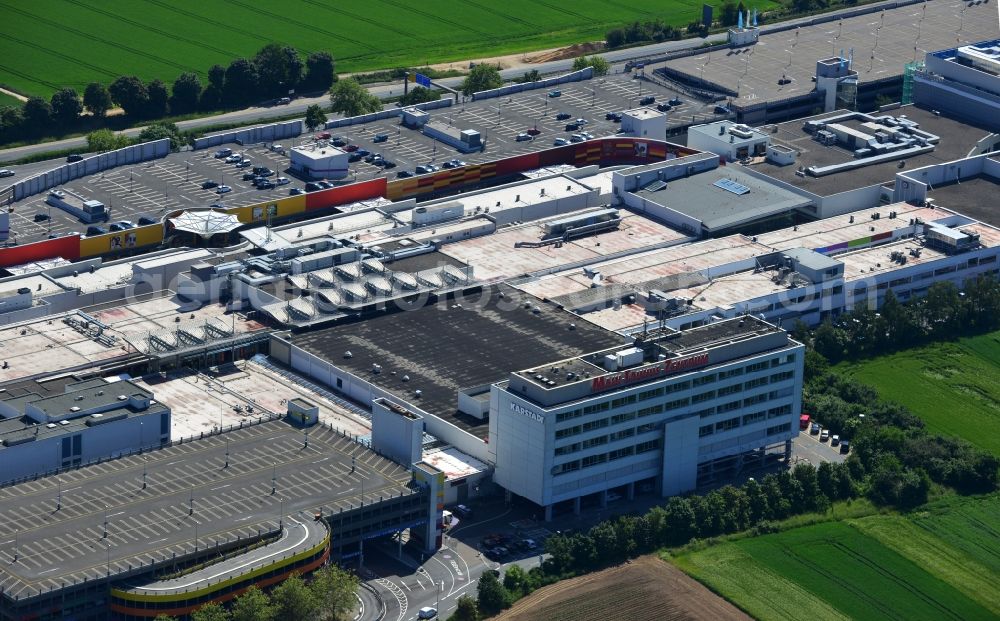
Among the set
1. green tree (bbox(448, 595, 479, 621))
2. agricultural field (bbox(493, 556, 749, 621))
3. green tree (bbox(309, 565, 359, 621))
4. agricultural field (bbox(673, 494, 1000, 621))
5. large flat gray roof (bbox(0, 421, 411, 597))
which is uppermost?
large flat gray roof (bbox(0, 421, 411, 597))

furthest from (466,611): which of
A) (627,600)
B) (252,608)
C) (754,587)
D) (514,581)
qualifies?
(754,587)

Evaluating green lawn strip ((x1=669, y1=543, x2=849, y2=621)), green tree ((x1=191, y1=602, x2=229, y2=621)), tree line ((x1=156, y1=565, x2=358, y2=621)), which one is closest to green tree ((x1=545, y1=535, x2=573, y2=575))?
green lawn strip ((x1=669, y1=543, x2=849, y2=621))

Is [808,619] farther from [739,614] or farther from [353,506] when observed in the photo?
[353,506]

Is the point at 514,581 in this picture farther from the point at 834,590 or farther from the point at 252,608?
the point at 834,590

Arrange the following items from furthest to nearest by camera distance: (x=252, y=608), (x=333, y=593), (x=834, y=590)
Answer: (x=834, y=590) < (x=333, y=593) < (x=252, y=608)

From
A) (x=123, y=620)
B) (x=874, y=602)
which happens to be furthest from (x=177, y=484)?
(x=874, y=602)

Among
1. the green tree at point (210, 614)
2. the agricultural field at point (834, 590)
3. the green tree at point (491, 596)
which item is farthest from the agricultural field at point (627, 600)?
the green tree at point (210, 614)

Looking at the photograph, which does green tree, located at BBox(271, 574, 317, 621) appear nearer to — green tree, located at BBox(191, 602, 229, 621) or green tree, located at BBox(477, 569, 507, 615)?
green tree, located at BBox(191, 602, 229, 621)
